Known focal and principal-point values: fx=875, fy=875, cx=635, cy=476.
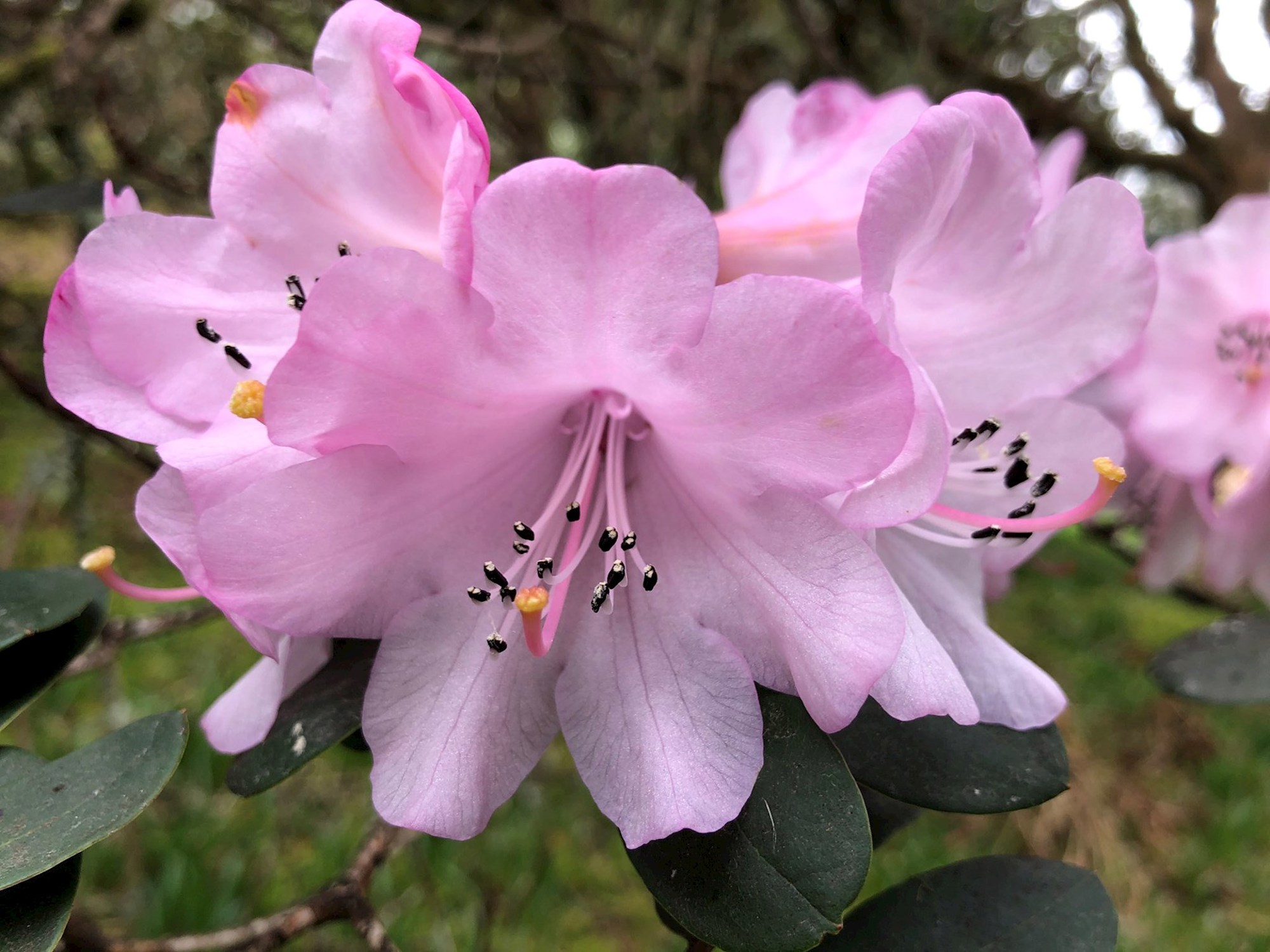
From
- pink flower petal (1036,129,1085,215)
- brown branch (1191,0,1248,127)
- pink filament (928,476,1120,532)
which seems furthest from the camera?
brown branch (1191,0,1248,127)

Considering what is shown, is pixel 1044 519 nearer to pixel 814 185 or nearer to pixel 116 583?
pixel 814 185

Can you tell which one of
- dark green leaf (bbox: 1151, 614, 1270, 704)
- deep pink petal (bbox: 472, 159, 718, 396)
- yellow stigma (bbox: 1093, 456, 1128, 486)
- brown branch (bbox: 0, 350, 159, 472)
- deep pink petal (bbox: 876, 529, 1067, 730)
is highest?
deep pink petal (bbox: 472, 159, 718, 396)

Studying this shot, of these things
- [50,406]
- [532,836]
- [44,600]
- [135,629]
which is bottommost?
[532,836]

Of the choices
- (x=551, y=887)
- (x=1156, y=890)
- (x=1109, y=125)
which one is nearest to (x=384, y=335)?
(x=551, y=887)

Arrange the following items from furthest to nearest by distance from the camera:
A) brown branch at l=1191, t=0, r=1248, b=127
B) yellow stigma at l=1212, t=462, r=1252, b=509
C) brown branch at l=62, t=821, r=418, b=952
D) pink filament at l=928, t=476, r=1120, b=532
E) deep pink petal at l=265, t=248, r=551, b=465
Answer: brown branch at l=1191, t=0, r=1248, b=127 < yellow stigma at l=1212, t=462, r=1252, b=509 < brown branch at l=62, t=821, r=418, b=952 < pink filament at l=928, t=476, r=1120, b=532 < deep pink petal at l=265, t=248, r=551, b=465

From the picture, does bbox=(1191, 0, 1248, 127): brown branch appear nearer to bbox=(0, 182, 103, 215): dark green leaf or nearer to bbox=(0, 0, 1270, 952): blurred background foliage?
bbox=(0, 0, 1270, 952): blurred background foliage

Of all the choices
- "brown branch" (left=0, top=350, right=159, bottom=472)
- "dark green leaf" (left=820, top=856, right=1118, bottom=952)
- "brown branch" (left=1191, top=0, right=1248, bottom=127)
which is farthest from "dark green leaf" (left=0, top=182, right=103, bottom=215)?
"brown branch" (left=1191, top=0, right=1248, bottom=127)

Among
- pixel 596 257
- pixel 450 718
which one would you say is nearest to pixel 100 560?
pixel 450 718
